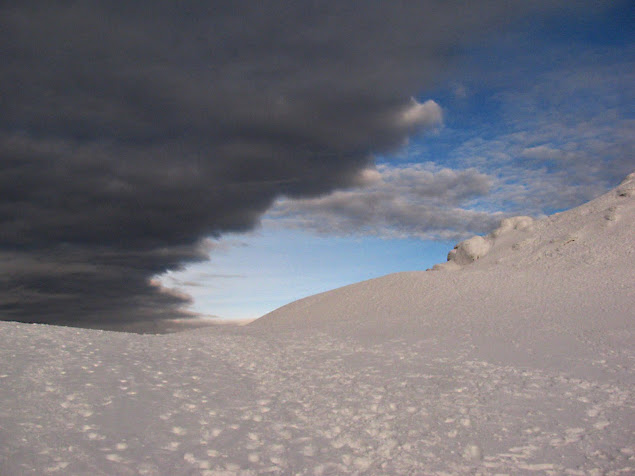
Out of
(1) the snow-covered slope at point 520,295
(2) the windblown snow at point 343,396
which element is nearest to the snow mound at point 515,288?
(1) the snow-covered slope at point 520,295

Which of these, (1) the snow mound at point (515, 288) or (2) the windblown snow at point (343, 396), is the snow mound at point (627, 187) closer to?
(1) the snow mound at point (515, 288)

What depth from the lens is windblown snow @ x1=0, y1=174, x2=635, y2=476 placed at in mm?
5922

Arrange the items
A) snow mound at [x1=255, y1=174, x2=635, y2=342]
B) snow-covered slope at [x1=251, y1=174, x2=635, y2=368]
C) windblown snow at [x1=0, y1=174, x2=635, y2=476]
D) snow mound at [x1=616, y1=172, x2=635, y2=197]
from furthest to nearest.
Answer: snow mound at [x1=616, y1=172, x2=635, y2=197] → snow mound at [x1=255, y1=174, x2=635, y2=342] → snow-covered slope at [x1=251, y1=174, x2=635, y2=368] → windblown snow at [x1=0, y1=174, x2=635, y2=476]

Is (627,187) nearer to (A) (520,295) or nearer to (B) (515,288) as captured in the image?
(B) (515,288)

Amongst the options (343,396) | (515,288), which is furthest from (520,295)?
(343,396)

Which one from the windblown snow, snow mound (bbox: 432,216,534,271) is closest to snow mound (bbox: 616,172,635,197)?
snow mound (bbox: 432,216,534,271)

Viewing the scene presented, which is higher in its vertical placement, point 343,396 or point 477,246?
point 477,246

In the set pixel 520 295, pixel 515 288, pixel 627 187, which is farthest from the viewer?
pixel 627 187

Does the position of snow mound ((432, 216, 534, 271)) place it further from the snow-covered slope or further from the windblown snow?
the windblown snow

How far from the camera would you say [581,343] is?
38.8 ft

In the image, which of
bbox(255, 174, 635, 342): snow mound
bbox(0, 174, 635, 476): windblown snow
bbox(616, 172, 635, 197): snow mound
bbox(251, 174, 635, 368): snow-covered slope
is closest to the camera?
bbox(0, 174, 635, 476): windblown snow

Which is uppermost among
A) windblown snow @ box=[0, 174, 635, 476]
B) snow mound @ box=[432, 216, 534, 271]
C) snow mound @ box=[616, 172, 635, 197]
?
snow mound @ box=[616, 172, 635, 197]

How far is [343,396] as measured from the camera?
8359 millimetres

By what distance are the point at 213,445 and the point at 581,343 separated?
32.1 ft
